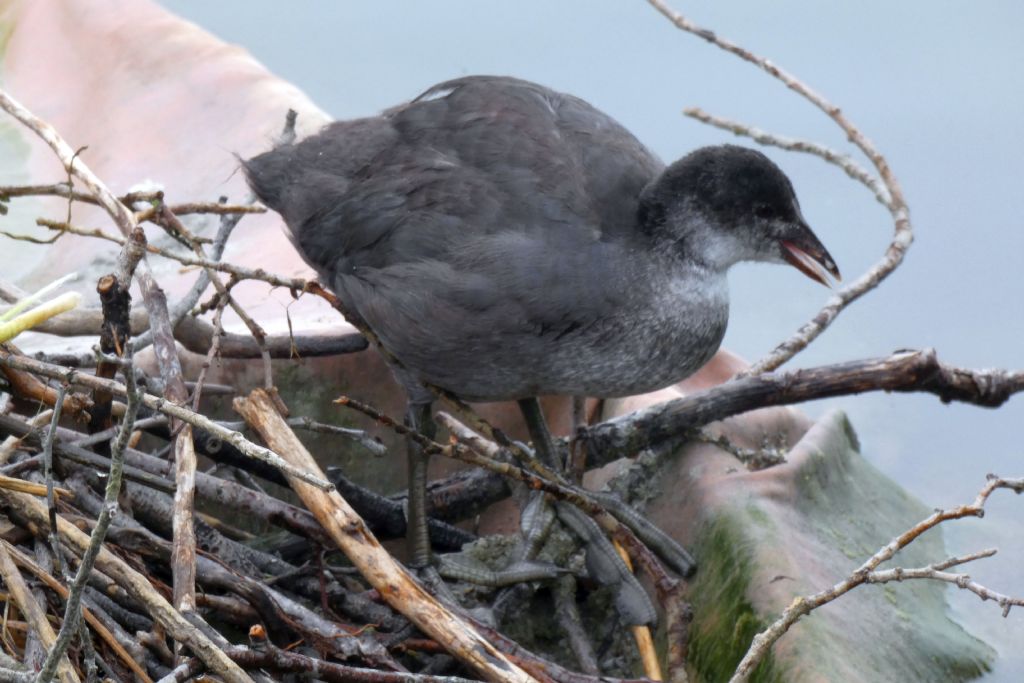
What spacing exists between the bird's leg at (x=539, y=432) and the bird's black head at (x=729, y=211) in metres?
0.41

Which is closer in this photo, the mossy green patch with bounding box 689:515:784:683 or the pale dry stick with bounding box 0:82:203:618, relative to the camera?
the pale dry stick with bounding box 0:82:203:618

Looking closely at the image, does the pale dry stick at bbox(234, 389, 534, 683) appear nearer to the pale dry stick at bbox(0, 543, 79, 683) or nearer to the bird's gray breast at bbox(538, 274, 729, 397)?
the pale dry stick at bbox(0, 543, 79, 683)

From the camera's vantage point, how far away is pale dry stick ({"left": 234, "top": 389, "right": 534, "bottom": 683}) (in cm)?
193

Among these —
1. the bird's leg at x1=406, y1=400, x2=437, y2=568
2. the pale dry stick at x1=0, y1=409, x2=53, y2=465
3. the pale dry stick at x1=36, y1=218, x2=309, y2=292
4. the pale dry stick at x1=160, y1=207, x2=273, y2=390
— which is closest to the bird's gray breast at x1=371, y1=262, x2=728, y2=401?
the bird's leg at x1=406, y1=400, x2=437, y2=568

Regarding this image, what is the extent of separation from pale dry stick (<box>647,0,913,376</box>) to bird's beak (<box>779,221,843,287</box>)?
106mm

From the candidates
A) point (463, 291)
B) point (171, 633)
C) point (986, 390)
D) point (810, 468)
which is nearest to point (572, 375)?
point (463, 291)

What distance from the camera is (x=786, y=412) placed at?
286cm

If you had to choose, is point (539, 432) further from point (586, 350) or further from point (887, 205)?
point (887, 205)

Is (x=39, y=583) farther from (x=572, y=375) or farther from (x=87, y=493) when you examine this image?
(x=572, y=375)

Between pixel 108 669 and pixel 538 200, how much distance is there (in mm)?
1068

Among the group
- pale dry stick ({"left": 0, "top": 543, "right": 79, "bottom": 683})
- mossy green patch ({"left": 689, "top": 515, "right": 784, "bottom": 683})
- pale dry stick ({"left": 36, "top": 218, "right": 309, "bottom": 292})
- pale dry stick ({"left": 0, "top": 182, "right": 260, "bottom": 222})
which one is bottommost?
mossy green patch ({"left": 689, "top": 515, "right": 784, "bottom": 683})

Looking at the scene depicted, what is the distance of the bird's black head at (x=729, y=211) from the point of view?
258 cm

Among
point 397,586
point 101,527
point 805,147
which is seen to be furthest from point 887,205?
point 101,527

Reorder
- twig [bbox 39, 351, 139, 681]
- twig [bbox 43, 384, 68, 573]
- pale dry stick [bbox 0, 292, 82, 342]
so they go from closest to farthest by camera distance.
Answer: twig [bbox 39, 351, 139, 681], pale dry stick [bbox 0, 292, 82, 342], twig [bbox 43, 384, 68, 573]
